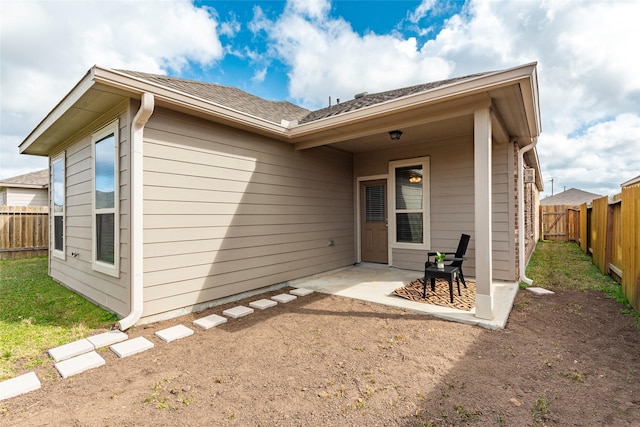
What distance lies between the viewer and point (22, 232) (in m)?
8.94

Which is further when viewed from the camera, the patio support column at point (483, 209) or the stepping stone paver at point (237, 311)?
the stepping stone paver at point (237, 311)

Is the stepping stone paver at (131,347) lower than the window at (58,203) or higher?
lower

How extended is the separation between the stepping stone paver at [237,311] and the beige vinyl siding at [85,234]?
3.63 ft

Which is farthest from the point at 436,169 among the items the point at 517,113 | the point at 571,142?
the point at 571,142

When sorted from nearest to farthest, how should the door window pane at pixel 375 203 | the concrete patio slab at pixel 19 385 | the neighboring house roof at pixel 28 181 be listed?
the concrete patio slab at pixel 19 385
the door window pane at pixel 375 203
the neighboring house roof at pixel 28 181

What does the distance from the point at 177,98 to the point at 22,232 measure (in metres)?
9.55

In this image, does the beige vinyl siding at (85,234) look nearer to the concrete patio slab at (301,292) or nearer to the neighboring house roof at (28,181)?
the concrete patio slab at (301,292)

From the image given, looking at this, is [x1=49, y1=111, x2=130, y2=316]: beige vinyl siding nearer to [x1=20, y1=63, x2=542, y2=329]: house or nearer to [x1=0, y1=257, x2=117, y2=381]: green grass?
[x1=20, y1=63, x2=542, y2=329]: house

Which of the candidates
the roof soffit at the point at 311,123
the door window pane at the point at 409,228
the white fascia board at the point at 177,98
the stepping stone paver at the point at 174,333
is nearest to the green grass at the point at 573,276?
the door window pane at the point at 409,228

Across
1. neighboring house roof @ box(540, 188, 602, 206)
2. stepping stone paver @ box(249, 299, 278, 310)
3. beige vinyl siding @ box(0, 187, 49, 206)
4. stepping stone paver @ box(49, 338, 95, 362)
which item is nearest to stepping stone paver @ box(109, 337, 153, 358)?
stepping stone paver @ box(49, 338, 95, 362)

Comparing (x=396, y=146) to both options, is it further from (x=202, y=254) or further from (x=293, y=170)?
(x=202, y=254)

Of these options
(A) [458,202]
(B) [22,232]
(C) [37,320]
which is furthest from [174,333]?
(B) [22,232]

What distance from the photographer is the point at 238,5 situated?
627 cm

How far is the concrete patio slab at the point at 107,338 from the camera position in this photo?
284cm
